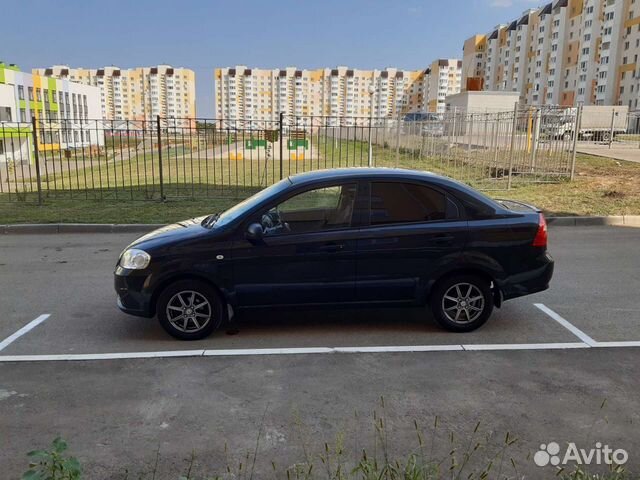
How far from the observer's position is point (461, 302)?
5.06 metres

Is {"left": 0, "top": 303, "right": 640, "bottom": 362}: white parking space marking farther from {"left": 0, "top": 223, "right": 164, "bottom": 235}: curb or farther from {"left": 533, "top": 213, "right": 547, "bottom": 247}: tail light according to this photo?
{"left": 0, "top": 223, "right": 164, "bottom": 235}: curb

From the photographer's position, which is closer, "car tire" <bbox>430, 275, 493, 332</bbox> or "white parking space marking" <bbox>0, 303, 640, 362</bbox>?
"white parking space marking" <bbox>0, 303, 640, 362</bbox>

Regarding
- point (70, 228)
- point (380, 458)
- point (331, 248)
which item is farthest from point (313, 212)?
point (70, 228)

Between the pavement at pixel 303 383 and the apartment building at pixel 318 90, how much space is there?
4331 inches

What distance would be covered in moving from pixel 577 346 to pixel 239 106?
108 m

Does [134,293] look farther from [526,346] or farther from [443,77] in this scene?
[443,77]

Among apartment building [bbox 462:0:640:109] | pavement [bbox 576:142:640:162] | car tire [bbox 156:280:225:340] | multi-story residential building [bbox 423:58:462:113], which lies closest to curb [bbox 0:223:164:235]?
car tire [bbox 156:280:225:340]

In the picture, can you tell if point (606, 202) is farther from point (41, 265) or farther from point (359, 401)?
point (41, 265)

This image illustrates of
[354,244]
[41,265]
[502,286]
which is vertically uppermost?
[354,244]

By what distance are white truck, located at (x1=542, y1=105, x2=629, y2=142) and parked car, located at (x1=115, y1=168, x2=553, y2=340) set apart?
39.6 ft

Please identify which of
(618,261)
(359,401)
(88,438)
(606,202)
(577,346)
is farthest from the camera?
(606,202)

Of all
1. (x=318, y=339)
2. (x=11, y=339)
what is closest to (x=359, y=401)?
(x=318, y=339)

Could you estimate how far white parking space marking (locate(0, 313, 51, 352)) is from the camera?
495 cm

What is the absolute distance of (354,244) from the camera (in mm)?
4871
